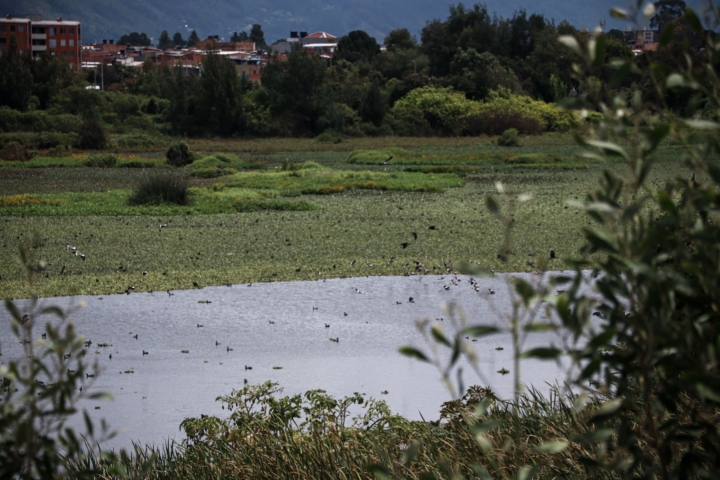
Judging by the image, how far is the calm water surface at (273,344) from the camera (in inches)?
238

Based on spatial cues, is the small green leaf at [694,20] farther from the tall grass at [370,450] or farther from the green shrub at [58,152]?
the green shrub at [58,152]

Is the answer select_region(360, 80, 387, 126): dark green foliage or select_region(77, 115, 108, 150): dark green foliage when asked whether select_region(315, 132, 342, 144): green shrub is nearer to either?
select_region(360, 80, 387, 126): dark green foliage

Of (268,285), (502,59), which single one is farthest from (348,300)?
(502,59)

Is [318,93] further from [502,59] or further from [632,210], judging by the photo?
[632,210]

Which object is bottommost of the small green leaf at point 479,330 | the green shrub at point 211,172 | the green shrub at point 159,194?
the green shrub at point 211,172

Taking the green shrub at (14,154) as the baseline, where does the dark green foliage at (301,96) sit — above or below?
above

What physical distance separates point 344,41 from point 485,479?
8026cm

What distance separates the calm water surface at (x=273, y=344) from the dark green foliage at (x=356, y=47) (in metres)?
68.4

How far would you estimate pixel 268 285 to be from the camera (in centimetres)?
1008

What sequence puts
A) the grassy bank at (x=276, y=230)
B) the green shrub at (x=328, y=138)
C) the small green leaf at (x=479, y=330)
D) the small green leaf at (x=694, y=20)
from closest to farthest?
the small green leaf at (x=479, y=330) < the small green leaf at (x=694, y=20) < the grassy bank at (x=276, y=230) < the green shrub at (x=328, y=138)

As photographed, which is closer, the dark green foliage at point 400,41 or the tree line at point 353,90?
the tree line at point 353,90

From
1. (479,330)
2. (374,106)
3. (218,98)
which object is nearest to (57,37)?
(218,98)

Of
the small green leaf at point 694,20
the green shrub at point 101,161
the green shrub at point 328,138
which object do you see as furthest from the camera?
the green shrub at point 328,138

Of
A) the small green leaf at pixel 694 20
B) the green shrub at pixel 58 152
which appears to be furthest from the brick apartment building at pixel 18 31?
the small green leaf at pixel 694 20
